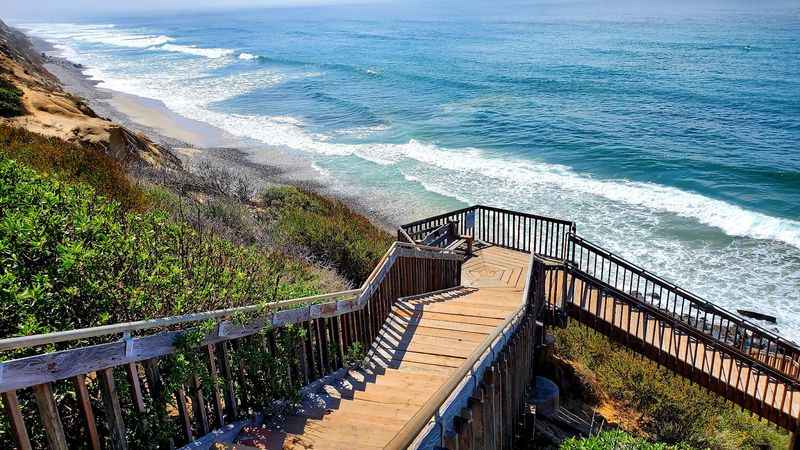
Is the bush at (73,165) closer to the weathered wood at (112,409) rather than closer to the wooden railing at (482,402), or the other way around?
the weathered wood at (112,409)

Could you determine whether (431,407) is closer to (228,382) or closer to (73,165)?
(228,382)

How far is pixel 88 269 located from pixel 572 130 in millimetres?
36290

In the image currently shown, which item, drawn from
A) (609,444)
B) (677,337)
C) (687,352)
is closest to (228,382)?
(609,444)

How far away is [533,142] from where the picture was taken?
118ft

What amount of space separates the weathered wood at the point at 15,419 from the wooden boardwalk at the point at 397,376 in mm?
1780

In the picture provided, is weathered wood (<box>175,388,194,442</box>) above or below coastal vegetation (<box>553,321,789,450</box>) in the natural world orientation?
above

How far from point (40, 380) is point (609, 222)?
77.1 ft

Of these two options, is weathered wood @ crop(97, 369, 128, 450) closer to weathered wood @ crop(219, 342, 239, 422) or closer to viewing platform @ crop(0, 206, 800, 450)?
viewing platform @ crop(0, 206, 800, 450)

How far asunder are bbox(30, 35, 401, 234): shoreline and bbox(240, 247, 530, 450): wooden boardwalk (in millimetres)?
13843

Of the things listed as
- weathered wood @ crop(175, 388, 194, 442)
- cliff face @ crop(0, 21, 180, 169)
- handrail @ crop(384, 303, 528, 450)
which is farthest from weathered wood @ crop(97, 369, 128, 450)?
cliff face @ crop(0, 21, 180, 169)

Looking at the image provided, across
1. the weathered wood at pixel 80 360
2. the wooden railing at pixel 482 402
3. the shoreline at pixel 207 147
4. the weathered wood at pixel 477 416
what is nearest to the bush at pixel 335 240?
the shoreline at pixel 207 147

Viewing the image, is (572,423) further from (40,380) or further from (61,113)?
(61,113)

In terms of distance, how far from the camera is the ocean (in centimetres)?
2305

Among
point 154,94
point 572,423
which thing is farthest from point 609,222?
point 154,94
